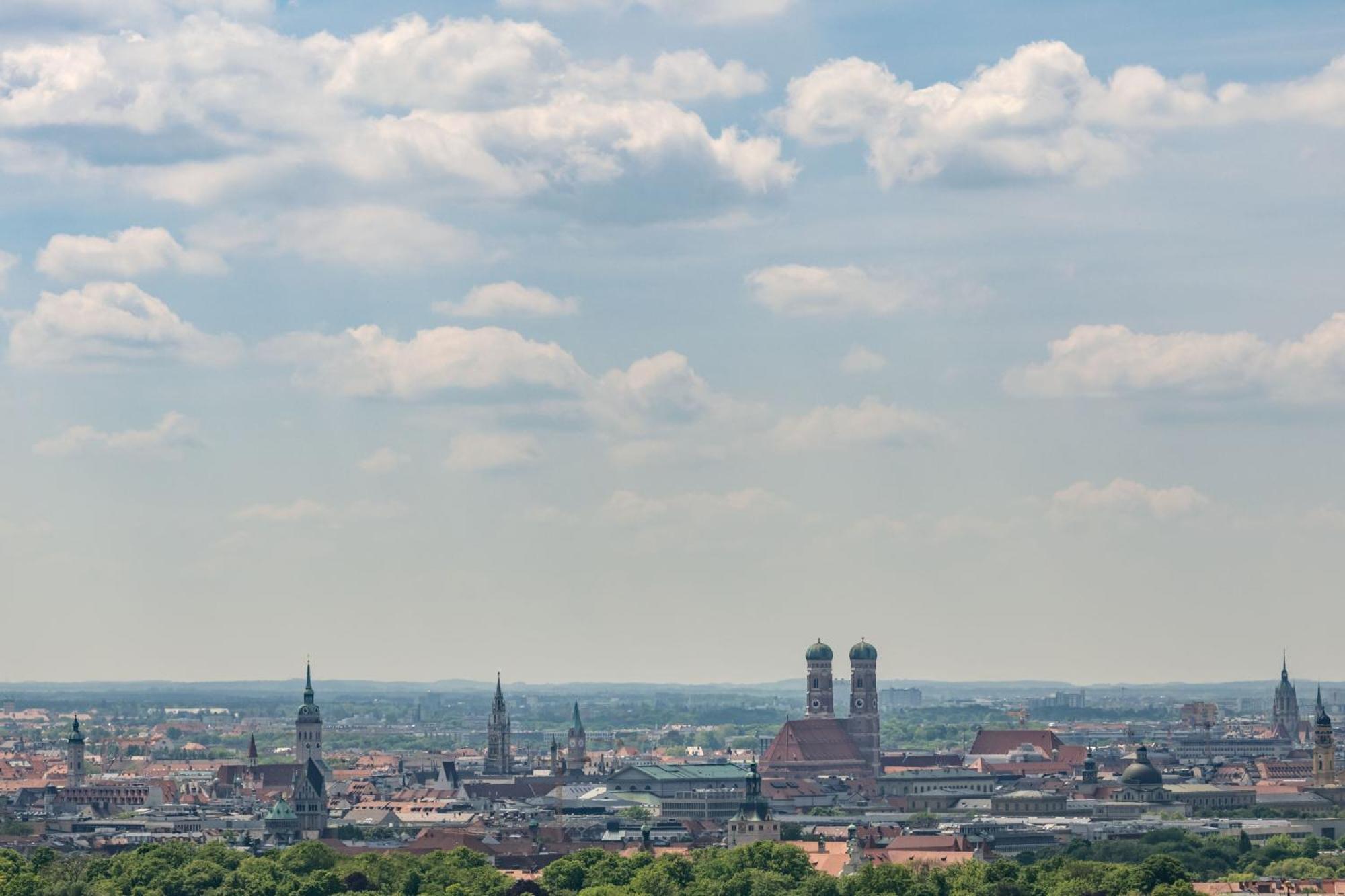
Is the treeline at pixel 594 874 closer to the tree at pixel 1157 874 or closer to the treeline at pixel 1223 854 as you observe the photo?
the tree at pixel 1157 874

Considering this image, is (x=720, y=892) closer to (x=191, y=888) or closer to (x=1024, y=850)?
(x=191, y=888)

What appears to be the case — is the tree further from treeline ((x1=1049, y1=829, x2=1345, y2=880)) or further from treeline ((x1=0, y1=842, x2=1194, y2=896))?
treeline ((x1=1049, y1=829, x2=1345, y2=880))

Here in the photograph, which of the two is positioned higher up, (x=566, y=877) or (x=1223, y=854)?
(x=1223, y=854)

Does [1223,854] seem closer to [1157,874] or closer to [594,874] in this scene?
[1157,874]

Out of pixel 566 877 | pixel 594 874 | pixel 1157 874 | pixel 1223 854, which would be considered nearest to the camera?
pixel 1157 874

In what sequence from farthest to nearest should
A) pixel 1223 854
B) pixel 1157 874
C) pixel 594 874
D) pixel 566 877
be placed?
pixel 1223 854 → pixel 594 874 → pixel 566 877 → pixel 1157 874

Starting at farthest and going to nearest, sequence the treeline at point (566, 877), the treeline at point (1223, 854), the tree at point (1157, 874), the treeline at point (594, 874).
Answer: the treeline at point (1223, 854)
the treeline at point (594, 874)
the treeline at point (566, 877)
the tree at point (1157, 874)

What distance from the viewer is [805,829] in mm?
192625

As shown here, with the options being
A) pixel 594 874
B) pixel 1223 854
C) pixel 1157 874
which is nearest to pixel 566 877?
pixel 594 874

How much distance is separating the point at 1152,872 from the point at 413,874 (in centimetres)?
3194

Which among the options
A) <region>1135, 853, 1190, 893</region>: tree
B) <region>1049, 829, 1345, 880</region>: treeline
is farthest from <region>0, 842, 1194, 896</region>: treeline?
<region>1049, 829, 1345, 880</region>: treeline

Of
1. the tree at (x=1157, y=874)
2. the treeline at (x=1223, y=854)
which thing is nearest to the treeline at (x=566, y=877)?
the tree at (x=1157, y=874)

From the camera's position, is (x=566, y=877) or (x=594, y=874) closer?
(x=566, y=877)

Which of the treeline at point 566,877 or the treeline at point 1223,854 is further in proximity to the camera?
the treeline at point 1223,854
